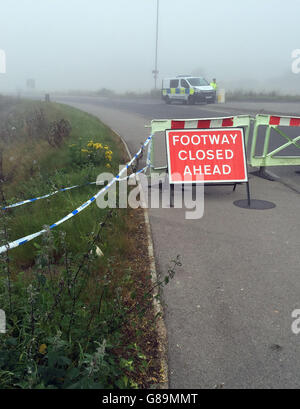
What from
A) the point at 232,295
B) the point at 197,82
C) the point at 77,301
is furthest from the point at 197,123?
the point at 197,82

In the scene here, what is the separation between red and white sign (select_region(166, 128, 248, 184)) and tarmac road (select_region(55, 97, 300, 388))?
0.65 m

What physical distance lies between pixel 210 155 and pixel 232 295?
368cm

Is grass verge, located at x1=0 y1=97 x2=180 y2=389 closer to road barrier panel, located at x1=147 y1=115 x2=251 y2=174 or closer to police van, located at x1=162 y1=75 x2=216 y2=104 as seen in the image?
road barrier panel, located at x1=147 y1=115 x2=251 y2=174

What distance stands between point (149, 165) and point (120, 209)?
6.81 ft

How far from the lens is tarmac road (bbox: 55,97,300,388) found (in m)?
2.99

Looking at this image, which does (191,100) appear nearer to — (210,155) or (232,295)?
(210,155)

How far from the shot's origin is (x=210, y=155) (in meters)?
7.25

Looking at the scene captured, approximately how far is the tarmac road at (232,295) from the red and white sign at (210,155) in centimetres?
65

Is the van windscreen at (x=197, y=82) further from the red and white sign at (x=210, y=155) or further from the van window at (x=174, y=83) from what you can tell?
the red and white sign at (x=210, y=155)

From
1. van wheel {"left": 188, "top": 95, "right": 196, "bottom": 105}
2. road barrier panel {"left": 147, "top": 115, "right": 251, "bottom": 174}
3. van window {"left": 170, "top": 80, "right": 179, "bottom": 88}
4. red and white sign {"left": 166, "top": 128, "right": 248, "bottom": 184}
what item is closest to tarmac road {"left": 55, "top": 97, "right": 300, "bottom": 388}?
red and white sign {"left": 166, "top": 128, "right": 248, "bottom": 184}

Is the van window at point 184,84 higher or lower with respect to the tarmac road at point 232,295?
higher

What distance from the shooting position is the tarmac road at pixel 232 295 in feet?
9.82

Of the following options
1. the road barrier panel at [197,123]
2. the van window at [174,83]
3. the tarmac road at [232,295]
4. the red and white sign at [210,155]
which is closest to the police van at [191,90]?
the van window at [174,83]
